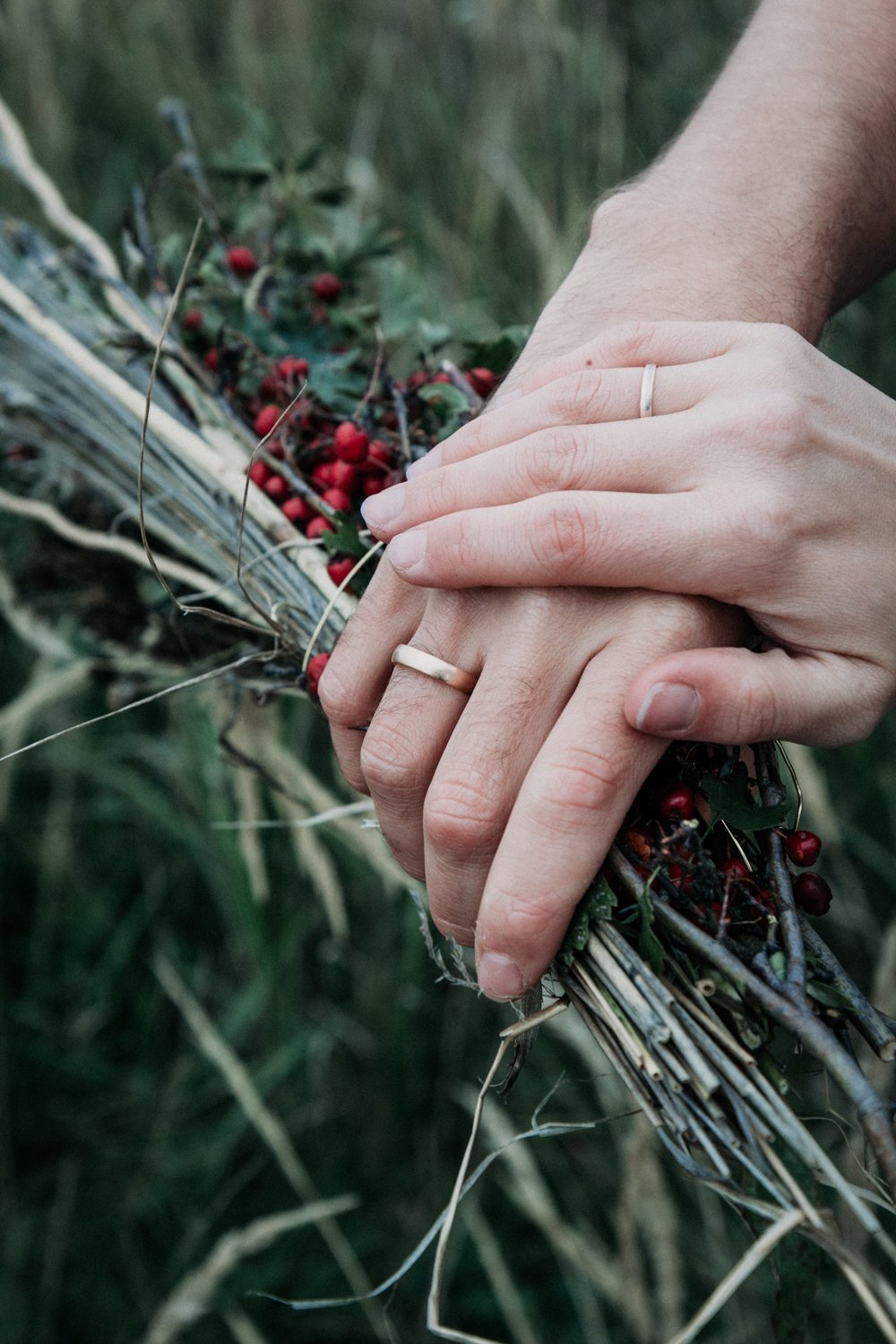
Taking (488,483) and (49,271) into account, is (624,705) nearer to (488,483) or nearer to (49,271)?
(488,483)

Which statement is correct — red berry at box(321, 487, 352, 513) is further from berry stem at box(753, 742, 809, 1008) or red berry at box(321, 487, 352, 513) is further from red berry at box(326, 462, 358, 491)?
berry stem at box(753, 742, 809, 1008)

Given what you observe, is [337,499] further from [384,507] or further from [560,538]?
[560,538]

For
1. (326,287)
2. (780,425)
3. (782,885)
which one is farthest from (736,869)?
(326,287)

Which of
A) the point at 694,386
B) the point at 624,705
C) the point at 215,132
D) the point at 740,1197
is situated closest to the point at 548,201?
the point at 215,132

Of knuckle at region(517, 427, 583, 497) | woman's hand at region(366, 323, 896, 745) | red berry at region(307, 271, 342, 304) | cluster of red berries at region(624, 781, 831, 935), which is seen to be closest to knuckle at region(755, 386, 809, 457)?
woman's hand at region(366, 323, 896, 745)

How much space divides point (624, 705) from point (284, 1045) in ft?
3.43

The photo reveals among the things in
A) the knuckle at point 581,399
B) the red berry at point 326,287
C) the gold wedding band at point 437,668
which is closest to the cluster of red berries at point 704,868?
the gold wedding band at point 437,668

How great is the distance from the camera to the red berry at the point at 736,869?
561mm

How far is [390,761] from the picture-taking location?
2.03 ft

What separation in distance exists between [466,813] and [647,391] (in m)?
0.28

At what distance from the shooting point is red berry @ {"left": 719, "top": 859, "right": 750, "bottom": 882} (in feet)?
1.84

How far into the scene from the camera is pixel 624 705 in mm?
→ 559

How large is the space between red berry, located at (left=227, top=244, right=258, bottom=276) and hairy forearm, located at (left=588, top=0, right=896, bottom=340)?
340 mm

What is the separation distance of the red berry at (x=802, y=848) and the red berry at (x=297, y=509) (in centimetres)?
43
